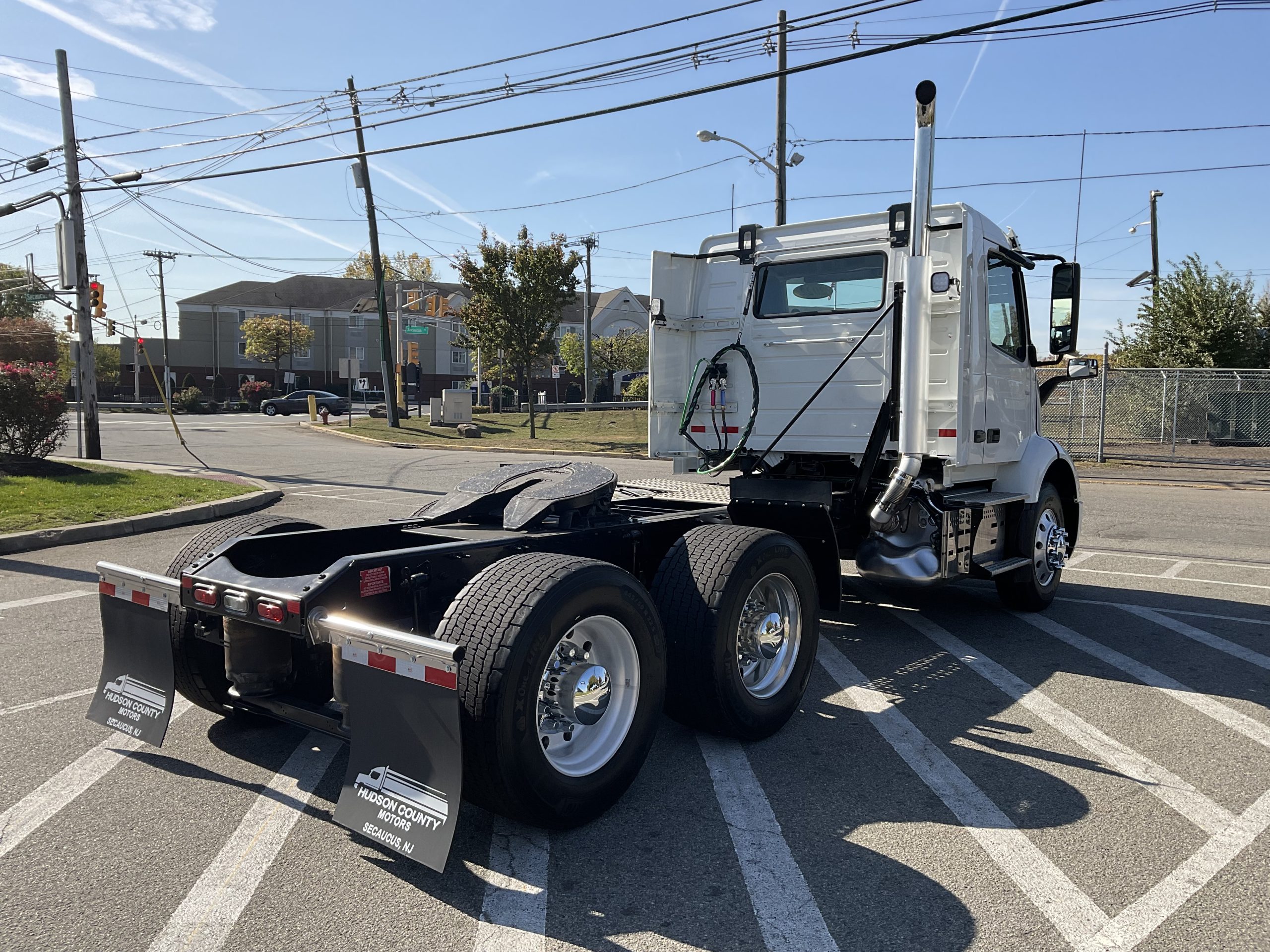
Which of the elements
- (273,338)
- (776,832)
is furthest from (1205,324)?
(273,338)

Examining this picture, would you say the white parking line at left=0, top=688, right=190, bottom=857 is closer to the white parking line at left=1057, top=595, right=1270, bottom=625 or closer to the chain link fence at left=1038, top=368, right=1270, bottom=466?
the white parking line at left=1057, top=595, right=1270, bottom=625

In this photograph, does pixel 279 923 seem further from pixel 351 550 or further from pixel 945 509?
pixel 945 509

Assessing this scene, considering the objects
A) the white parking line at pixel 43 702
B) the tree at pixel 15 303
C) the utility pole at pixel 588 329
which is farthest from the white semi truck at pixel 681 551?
the tree at pixel 15 303

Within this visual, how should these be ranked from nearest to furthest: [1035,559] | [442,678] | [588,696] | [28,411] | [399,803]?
[442,678], [399,803], [588,696], [1035,559], [28,411]

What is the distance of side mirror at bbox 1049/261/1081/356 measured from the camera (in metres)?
6.84

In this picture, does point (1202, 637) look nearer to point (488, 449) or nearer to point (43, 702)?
point (43, 702)

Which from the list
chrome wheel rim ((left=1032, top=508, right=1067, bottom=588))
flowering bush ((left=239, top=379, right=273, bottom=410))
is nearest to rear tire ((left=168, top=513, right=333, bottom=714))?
chrome wheel rim ((left=1032, top=508, right=1067, bottom=588))

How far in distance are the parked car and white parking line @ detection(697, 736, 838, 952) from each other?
161 feet

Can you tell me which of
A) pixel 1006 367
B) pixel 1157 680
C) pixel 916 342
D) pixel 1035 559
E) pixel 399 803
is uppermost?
pixel 916 342

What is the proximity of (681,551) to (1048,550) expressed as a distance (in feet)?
13.3

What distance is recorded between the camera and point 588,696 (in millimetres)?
3504

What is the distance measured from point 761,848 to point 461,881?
107 centimetres

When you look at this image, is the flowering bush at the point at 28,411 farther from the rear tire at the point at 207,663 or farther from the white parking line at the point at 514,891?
the white parking line at the point at 514,891

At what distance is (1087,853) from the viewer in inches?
129
